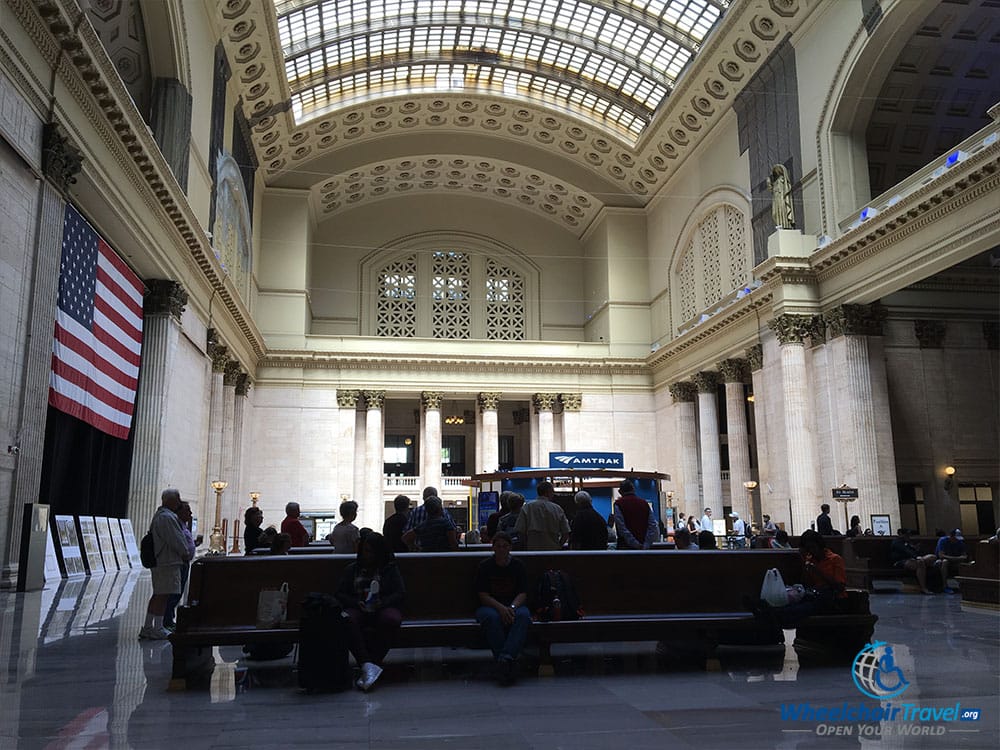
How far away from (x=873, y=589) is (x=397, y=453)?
28.8 metres

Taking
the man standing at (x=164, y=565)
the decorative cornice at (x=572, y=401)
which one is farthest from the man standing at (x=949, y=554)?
the decorative cornice at (x=572, y=401)

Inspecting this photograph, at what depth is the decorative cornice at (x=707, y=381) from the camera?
2744cm

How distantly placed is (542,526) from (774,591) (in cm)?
242

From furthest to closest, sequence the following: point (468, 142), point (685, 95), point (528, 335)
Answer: point (528, 335), point (468, 142), point (685, 95)

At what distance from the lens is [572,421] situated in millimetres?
31391

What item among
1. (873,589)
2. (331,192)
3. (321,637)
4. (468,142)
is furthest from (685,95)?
(321,637)

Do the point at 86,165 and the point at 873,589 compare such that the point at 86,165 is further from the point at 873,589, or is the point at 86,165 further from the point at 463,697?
the point at 873,589

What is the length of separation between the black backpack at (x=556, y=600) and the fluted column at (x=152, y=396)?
1279cm

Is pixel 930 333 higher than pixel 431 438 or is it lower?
higher

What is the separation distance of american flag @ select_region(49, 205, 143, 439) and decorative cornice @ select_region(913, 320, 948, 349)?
2020 cm

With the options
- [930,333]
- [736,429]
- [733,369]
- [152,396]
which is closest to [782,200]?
[930,333]

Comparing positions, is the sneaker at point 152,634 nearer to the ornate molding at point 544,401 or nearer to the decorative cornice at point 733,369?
the decorative cornice at point 733,369

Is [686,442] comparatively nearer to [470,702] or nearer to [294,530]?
[294,530]

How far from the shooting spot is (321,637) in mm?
4938
